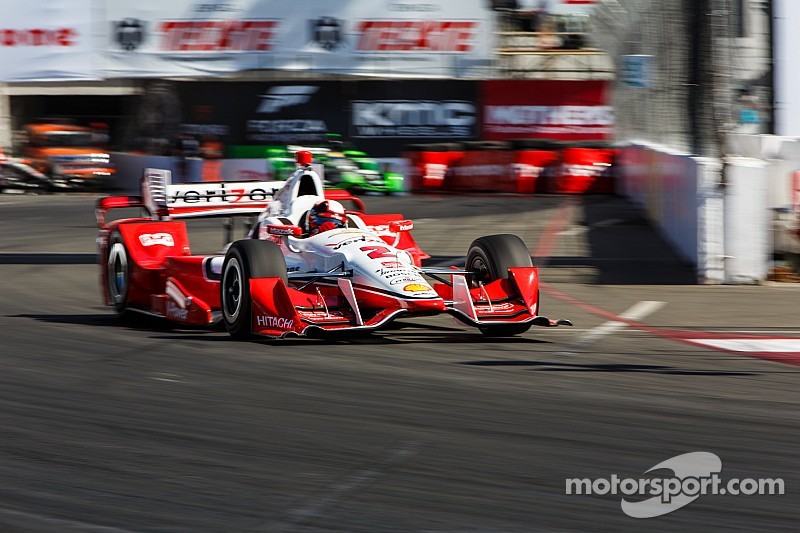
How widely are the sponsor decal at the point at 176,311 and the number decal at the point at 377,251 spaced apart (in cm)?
167

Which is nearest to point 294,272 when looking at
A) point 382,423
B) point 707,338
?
point 707,338

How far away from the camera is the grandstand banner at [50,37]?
29.5 metres

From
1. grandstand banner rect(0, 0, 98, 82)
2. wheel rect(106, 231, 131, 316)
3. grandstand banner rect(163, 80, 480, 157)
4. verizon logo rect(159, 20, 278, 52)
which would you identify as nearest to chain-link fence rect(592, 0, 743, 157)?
grandstand banner rect(163, 80, 480, 157)

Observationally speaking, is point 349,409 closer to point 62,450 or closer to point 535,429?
point 535,429

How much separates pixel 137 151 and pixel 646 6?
15.0 m

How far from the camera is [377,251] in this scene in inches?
342

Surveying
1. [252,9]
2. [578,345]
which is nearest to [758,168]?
[578,345]

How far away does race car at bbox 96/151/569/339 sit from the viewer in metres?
8.30

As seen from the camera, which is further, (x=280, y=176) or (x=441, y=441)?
(x=280, y=176)

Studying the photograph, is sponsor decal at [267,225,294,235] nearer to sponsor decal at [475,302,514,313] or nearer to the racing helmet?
the racing helmet

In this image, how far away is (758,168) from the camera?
470 inches

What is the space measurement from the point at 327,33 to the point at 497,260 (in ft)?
70.1

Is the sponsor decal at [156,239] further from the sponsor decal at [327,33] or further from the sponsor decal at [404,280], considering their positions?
the sponsor decal at [327,33]

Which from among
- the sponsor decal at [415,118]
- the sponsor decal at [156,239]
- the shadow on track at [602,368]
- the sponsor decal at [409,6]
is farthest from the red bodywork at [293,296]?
the sponsor decal at [409,6]
